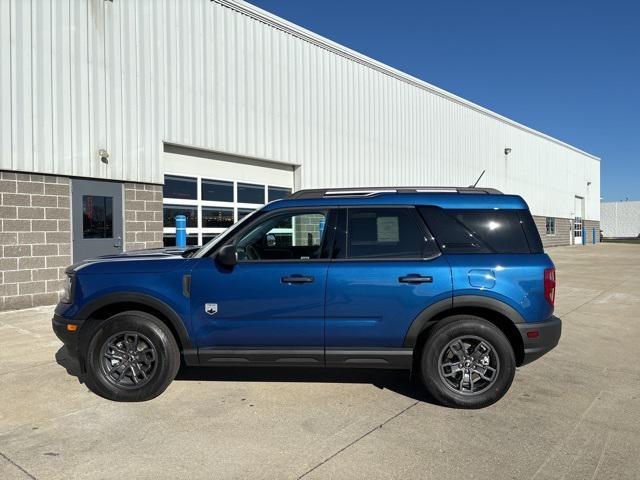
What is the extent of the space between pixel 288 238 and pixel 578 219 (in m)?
39.7

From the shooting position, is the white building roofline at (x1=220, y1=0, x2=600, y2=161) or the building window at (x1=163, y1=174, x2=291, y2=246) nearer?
the building window at (x1=163, y1=174, x2=291, y2=246)

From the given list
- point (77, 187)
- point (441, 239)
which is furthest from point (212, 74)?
point (441, 239)

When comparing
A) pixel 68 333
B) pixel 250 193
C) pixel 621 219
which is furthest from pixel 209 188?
pixel 621 219

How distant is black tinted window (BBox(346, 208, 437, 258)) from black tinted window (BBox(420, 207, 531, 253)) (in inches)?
5.4

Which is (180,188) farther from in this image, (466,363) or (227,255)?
(466,363)

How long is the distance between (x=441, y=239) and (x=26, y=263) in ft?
26.1

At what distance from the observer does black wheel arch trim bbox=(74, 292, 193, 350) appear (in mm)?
3971

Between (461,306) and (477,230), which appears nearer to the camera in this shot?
(461,306)

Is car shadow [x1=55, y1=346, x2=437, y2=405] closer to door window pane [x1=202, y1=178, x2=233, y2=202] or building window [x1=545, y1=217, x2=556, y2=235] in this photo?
door window pane [x1=202, y1=178, x2=233, y2=202]

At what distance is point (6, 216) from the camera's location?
26.8 feet

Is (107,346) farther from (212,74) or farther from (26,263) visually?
(212,74)

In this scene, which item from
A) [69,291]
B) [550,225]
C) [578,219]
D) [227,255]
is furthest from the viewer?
[578,219]

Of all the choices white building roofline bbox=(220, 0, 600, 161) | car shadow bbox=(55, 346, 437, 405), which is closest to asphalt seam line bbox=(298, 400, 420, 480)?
car shadow bbox=(55, 346, 437, 405)

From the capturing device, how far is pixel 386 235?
4.05 metres
